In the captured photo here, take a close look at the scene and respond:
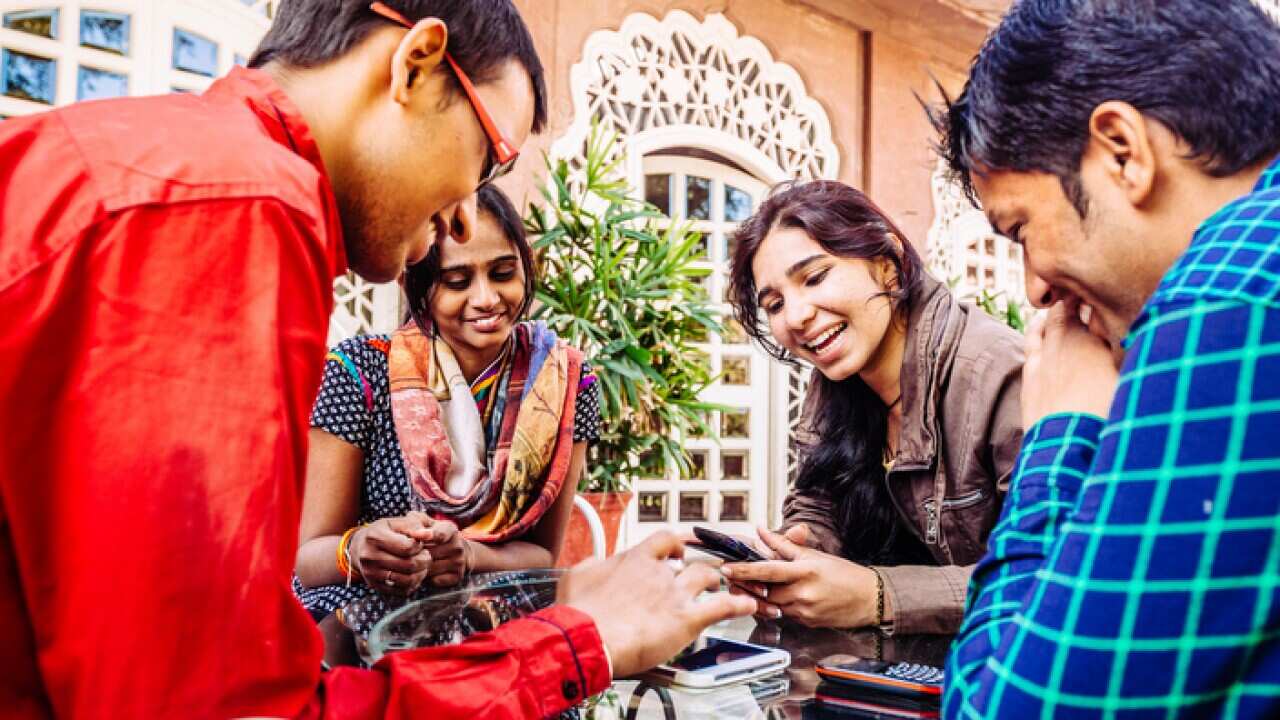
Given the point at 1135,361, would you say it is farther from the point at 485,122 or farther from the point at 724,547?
the point at 724,547

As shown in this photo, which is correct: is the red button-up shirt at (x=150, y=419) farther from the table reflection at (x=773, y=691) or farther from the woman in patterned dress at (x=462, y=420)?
the woman in patterned dress at (x=462, y=420)

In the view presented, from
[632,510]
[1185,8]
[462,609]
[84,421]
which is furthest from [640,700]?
[632,510]

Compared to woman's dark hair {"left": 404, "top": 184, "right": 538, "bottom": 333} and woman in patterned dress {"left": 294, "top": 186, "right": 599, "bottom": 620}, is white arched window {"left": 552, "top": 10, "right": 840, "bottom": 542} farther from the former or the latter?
woman's dark hair {"left": 404, "top": 184, "right": 538, "bottom": 333}

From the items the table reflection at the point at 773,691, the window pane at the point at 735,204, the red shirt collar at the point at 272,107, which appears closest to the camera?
the red shirt collar at the point at 272,107

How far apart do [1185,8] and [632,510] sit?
5.35 meters

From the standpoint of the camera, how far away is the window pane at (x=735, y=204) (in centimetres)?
692

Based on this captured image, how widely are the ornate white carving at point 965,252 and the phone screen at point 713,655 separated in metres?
6.64

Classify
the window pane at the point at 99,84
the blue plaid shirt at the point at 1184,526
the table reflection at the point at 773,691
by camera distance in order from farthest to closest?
1. the window pane at the point at 99,84
2. the table reflection at the point at 773,691
3. the blue plaid shirt at the point at 1184,526

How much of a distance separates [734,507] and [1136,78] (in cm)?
618

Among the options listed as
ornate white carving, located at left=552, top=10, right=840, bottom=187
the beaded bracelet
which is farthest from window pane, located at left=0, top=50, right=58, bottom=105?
the beaded bracelet

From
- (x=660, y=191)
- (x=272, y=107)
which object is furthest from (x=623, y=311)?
(x=272, y=107)

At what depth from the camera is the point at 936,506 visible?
7.42 ft

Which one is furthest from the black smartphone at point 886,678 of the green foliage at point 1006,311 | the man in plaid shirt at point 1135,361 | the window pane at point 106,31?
the green foliage at point 1006,311

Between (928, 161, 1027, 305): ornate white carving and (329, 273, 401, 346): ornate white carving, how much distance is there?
4.57 m
